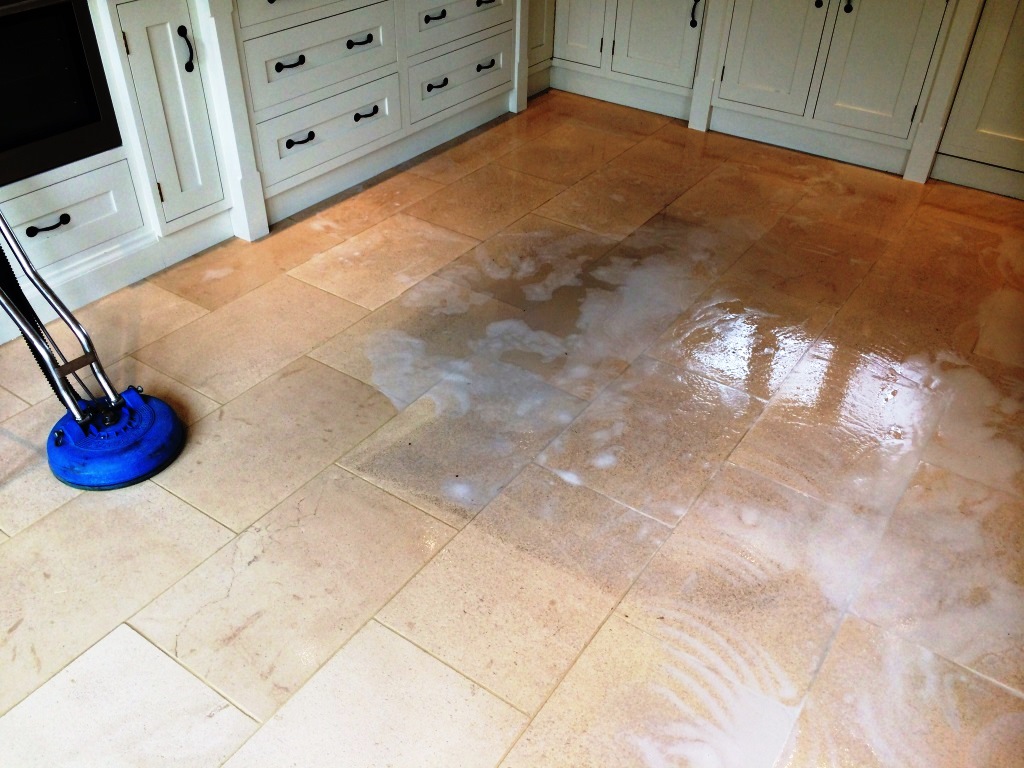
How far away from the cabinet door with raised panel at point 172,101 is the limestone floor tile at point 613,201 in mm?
1263

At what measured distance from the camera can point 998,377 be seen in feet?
8.37

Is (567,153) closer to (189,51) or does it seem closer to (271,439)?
(189,51)

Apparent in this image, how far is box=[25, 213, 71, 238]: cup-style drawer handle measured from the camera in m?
2.46

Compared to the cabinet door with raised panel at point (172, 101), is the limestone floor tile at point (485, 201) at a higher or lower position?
lower

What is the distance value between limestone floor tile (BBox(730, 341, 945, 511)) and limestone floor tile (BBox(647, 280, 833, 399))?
6 centimetres

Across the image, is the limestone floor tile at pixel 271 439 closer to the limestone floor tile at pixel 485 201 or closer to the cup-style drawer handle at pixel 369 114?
the limestone floor tile at pixel 485 201

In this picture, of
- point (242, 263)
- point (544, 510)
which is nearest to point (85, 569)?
point (544, 510)

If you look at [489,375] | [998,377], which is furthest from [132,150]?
[998,377]

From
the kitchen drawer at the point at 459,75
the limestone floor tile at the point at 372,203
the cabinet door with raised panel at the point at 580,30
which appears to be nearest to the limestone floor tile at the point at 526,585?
the limestone floor tile at the point at 372,203

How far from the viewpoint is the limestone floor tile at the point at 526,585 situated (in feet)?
5.63

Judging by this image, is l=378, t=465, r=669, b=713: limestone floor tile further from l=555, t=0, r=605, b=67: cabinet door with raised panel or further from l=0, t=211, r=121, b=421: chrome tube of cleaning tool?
l=555, t=0, r=605, b=67: cabinet door with raised panel

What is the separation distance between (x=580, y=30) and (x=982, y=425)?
9.45ft

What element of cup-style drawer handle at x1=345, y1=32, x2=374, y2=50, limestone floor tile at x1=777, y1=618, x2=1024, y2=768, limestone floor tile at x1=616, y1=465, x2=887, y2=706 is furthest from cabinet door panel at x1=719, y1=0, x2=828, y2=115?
limestone floor tile at x1=777, y1=618, x2=1024, y2=768

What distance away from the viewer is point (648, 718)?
5.32 ft
